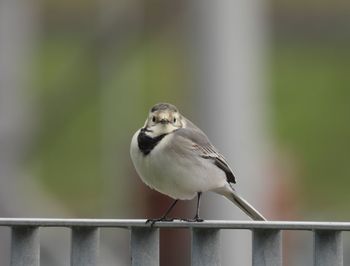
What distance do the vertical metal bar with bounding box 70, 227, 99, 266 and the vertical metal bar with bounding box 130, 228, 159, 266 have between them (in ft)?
0.41

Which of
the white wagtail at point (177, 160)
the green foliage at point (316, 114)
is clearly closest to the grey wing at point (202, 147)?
the white wagtail at point (177, 160)

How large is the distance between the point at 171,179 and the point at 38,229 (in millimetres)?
1359

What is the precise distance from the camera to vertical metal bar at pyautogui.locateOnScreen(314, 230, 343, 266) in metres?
4.93

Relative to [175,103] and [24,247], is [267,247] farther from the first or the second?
[175,103]

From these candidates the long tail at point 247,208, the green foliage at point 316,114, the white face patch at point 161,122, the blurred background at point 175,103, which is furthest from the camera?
the green foliage at point 316,114

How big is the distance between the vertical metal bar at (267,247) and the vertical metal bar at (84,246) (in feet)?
1.77

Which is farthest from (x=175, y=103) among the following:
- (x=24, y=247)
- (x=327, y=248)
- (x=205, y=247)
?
(x=327, y=248)

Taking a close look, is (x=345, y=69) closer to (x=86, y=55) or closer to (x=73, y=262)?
(x=86, y=55)

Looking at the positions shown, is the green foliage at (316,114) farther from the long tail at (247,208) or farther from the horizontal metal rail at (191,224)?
the horizontal metal rail at (191,224)

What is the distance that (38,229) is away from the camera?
17.1 ft

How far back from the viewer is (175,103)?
1998 cm

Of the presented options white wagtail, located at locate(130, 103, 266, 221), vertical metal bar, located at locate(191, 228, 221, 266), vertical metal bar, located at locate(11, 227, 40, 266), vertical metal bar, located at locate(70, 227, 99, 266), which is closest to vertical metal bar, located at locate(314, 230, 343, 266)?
vertical metal bar, located at locate(191, 228, 221, 266)

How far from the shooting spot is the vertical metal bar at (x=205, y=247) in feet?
16.5

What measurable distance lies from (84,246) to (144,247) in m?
0.20
